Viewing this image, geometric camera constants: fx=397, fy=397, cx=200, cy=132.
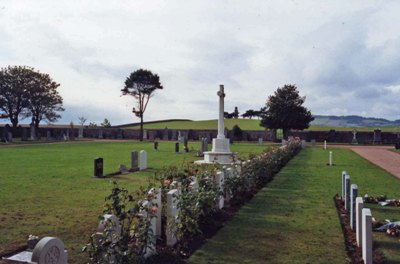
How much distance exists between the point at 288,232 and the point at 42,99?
63612mm

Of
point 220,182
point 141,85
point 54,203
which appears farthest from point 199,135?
point 220,182

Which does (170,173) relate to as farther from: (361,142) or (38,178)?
(361,142)

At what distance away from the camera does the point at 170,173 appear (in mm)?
10180

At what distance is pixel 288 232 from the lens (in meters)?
7.83

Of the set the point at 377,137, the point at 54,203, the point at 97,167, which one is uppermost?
the point at 377,137

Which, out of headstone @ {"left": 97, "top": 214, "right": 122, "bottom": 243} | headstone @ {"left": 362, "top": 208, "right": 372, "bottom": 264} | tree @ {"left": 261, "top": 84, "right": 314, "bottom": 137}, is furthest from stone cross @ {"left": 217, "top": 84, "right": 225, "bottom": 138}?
tree @ {"left": 261, "top": 84, "right": 314, "bottom": 137}

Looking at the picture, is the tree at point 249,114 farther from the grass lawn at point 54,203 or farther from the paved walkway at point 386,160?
the grass lawn at point 54,203

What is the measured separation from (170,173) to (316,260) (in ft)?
15.8

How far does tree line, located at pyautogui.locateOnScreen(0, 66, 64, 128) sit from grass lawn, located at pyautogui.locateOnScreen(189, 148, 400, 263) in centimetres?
5867

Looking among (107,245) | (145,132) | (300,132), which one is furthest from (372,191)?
(145,132)

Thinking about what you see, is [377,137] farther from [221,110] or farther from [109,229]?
[109,229]

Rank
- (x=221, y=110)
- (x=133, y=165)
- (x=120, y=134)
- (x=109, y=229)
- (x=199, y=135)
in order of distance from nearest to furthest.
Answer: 1. (x=109, y=229)
2. (x=133, y=165)
3. (x=221, y=110)
4. (x=199, y=135)
5. (x=120, y=134)

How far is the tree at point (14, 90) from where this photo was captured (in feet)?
204

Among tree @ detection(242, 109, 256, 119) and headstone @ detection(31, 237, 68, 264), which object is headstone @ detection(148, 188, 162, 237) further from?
tree @ detection(242, 109, 256, 119)
